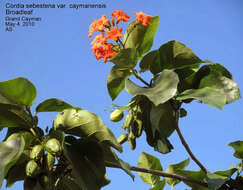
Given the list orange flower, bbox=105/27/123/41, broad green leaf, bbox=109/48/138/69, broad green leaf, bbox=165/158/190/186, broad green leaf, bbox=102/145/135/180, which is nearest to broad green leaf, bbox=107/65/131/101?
broad green leaf, bbox=109/48/138/69

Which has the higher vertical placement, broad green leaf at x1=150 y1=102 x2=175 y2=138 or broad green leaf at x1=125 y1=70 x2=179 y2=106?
broad green leaf at x1=125 y1=70 x2=179 y2=106

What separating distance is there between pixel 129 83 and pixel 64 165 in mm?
431

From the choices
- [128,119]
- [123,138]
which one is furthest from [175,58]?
[123,138]

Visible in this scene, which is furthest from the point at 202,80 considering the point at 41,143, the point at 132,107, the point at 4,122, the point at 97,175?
the point at 4,122

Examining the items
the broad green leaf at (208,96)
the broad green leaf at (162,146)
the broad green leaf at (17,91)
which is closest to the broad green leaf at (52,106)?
the broad green leaf at (17,91)

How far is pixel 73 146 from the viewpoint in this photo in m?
1.43

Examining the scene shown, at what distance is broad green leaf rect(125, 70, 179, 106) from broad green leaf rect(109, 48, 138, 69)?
4.9 inches

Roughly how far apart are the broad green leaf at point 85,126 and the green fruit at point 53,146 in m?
0.11

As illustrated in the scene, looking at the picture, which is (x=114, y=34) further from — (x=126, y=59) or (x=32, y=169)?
(x=32, y=169)

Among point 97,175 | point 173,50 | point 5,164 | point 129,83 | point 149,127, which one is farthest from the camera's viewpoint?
point 149,127

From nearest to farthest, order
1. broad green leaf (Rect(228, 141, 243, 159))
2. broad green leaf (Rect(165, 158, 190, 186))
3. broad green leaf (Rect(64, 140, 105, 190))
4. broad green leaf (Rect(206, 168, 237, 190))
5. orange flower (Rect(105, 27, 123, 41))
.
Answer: broad green leaf (Rect(64, 140, 105, 190))
broad green leaf (Rect(206, 168, 237, 190))
orange flower (Rect(105, 27, 123, 41))
broad green leaf (Rect(228, 141, 243, 159))
broad green leaf (Rect(165, 158, 190, 186))

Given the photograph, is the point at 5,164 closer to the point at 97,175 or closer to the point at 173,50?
the point at 97,175

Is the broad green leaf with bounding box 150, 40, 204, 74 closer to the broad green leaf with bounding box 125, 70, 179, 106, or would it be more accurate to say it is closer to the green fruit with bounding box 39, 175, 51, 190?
the broad green leaf with bounding box 125, 70, 179, 106

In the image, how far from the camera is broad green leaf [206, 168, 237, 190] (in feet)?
4.90
